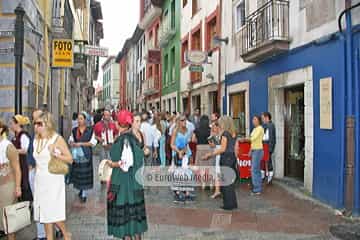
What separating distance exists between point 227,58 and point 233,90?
1299 mm

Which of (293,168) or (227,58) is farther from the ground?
(227,58)

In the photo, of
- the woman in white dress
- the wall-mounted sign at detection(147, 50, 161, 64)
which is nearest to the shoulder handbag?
the woman in white dress

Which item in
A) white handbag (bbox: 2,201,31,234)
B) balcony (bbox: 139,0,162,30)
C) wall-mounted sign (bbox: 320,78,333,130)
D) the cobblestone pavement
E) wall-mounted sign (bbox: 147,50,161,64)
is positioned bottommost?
the cobblestone pavement

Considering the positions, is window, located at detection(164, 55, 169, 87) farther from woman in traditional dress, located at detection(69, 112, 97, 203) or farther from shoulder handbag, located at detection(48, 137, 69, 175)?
shoulder handbag, located at detection(48, 137, 69, 175)

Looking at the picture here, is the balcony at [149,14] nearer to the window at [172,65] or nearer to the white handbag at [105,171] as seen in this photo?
the window at [172,65]

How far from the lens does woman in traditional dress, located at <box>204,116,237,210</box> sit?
742 centimetres

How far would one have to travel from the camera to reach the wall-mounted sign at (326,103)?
7.71 meters

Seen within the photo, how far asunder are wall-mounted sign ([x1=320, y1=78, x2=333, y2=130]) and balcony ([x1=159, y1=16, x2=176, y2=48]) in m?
14.7

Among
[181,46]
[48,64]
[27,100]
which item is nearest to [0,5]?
[27,100]

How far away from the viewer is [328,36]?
308 inches

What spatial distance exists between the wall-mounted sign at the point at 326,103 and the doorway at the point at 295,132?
5.61ft

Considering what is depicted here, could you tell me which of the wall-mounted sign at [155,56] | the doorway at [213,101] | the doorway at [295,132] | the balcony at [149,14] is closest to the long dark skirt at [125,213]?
the doorway at [295,132]

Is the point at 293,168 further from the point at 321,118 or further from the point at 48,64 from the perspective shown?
the point at 48,64

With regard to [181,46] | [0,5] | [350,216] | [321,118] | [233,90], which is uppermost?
[181,46]
